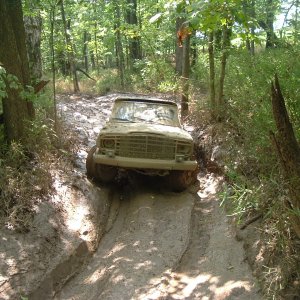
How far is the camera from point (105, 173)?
298 inches

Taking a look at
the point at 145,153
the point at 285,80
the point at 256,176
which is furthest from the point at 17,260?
the point at 285,80

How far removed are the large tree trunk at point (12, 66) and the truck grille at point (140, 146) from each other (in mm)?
1625

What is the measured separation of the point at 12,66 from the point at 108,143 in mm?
Answer: 1996

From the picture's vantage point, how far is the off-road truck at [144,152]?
697 cm

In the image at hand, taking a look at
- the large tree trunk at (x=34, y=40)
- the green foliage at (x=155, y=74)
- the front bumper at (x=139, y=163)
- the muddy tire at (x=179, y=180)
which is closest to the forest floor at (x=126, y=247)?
the muddy tire at (x=179, y=180)

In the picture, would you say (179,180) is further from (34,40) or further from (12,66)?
(34,40)

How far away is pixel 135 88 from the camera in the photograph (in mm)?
17484

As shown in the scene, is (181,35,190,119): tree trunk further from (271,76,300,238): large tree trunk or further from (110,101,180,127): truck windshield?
(271,76,300,238): large tree trunk

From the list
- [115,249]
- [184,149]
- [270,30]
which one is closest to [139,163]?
[184,149]

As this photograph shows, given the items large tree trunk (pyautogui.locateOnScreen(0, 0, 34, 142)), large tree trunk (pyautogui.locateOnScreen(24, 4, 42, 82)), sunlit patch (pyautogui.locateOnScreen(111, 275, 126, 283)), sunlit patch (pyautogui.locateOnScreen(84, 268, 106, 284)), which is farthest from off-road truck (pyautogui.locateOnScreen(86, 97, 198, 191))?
large tree trunk (pyautogui.locateOnScreen(24, 4, 42, 82))

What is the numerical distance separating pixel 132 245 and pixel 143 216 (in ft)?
2.83

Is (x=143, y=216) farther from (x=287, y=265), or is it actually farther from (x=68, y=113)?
(x=68, y=113)

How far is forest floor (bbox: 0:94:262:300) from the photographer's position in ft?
15.8

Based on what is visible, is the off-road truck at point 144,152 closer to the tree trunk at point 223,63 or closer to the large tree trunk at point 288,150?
the tree trunk at point 223,63
